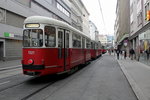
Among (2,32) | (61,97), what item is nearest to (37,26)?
(61,97)

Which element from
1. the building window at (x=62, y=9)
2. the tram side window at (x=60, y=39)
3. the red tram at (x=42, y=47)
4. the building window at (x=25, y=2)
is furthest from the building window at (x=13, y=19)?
the building window at (x=62, y=9)

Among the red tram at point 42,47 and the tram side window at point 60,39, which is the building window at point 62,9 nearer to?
the tram side window at point 60,39

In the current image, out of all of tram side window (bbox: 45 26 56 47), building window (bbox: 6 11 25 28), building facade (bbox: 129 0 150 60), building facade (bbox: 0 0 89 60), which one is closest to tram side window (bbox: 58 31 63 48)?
tram side window (bbox: 45 26 56 47)

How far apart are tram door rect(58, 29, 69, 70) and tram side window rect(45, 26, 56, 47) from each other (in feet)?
1.50

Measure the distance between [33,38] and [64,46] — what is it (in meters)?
2.01

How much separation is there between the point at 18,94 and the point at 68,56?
447 centimetres

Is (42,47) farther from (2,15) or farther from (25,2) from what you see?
(25,2)

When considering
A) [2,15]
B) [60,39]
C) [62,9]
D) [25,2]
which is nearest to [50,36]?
[60,39]

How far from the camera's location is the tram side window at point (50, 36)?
336 inches

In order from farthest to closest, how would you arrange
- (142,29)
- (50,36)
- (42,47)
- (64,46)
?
(142,29)
(64,46)
(50,36)
(42,47)

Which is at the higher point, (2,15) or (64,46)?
(2,15)

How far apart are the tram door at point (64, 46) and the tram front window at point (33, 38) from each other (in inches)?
49.9

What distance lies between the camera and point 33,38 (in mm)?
8438

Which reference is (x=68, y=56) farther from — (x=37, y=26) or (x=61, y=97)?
(x=61, y=97)
